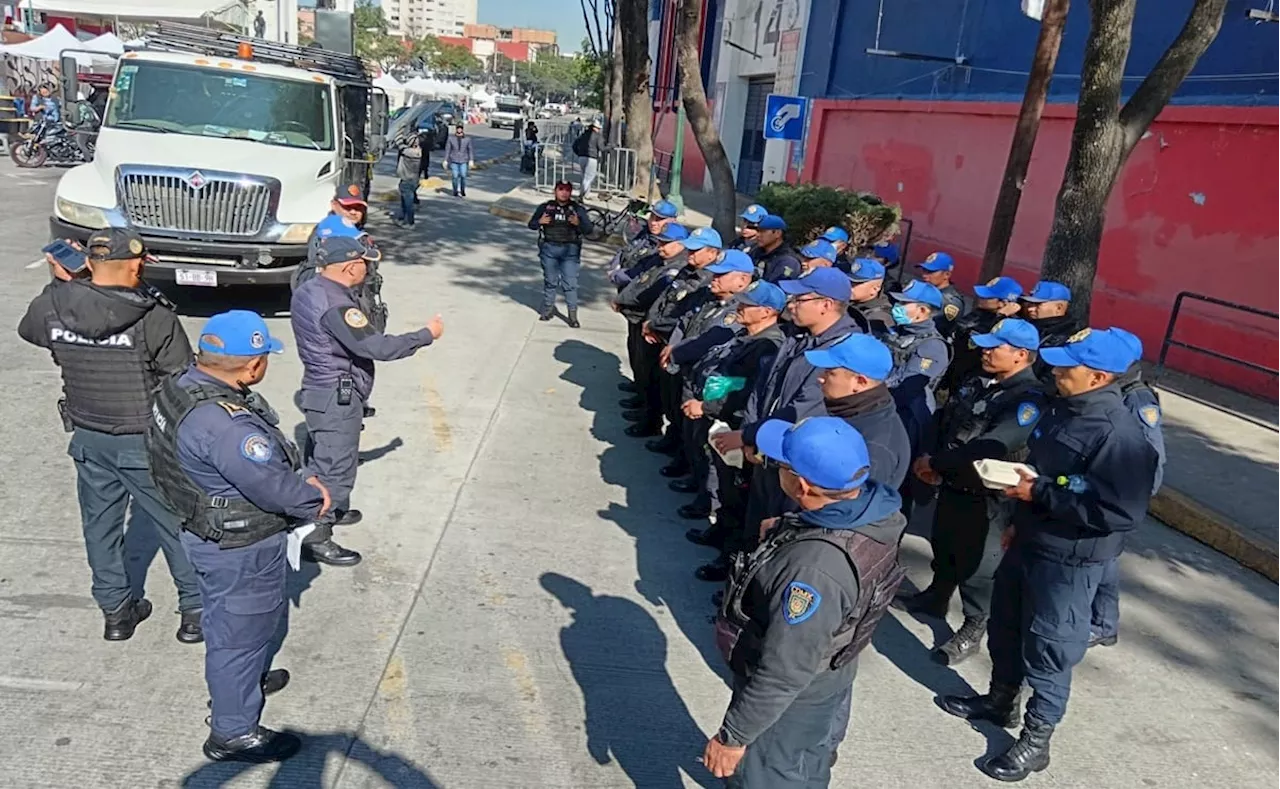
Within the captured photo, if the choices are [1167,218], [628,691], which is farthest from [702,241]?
[1167,218]

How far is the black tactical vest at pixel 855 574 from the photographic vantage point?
2393 millimetres

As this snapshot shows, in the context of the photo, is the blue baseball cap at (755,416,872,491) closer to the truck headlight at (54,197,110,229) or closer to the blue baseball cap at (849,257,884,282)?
the blue baseball cap at (849,257,884,282)

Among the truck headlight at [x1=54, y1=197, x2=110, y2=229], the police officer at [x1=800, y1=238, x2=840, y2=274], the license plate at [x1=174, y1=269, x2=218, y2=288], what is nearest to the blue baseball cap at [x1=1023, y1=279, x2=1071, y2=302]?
the police officer at [x1=800, y1=238, x2=840, y2=274]

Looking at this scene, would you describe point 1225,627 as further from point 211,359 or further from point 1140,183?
point 1140,183

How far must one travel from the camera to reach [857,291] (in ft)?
19.7

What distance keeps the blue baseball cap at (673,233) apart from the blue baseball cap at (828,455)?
4958 millimetres

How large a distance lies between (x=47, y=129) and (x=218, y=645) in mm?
22095

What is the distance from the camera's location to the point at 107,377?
11.7ft

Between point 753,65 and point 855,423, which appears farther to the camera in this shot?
point 753,65

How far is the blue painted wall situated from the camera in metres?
9.36

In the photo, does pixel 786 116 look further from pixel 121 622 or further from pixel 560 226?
pixel 121 622

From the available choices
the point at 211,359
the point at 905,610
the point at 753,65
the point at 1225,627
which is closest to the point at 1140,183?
the point at 1225,627

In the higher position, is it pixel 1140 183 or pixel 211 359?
pixel 1140 183

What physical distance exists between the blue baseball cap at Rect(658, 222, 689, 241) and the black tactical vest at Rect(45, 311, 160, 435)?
14.7ft
